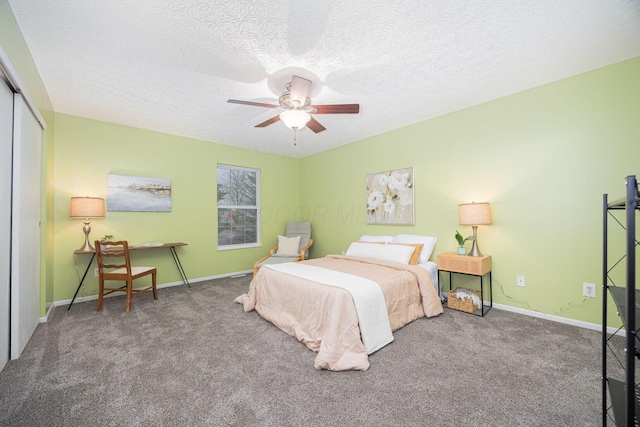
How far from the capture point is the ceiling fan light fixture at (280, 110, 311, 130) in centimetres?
242

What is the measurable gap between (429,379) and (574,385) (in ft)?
3.01

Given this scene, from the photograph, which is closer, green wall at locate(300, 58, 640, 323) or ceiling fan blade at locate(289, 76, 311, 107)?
ceiling fan blade at locate(289, 76, 311, 107)

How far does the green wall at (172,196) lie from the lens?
345 centimetres

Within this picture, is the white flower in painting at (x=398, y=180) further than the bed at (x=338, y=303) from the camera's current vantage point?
Yes

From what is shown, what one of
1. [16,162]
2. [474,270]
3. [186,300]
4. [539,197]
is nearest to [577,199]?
[539,197]

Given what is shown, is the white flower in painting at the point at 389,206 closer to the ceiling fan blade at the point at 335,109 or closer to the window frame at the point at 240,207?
the ceiling fan blade at the point at 335,109

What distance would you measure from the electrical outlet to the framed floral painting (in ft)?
6.19

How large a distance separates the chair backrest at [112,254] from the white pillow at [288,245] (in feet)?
7.66

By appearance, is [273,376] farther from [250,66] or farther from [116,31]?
[116,31]

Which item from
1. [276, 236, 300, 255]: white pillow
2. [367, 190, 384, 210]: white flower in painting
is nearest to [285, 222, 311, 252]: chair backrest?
[276, 236, 300, 255]: white pillow

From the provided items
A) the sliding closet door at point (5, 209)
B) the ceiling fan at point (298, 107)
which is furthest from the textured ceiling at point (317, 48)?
the sliding closet door at point (5, 209)

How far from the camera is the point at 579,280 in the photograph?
2607 mm

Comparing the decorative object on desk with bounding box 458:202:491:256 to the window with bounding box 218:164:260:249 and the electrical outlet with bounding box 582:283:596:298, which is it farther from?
the window with bounding box 218:164:260:249

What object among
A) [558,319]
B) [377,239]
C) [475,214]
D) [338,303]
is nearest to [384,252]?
[377,239]
